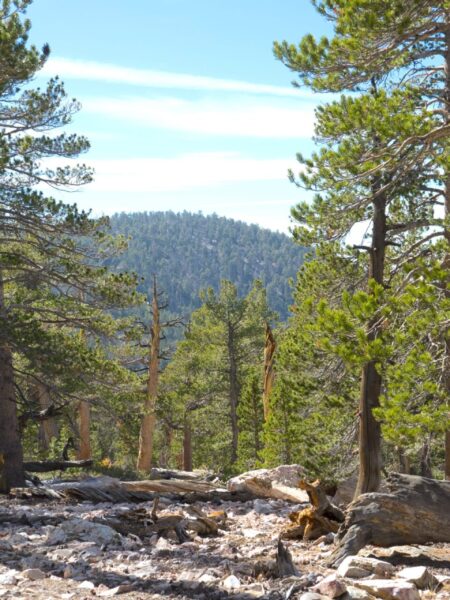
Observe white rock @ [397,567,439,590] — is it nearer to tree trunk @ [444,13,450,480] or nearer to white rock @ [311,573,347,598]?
white rock @ [311,573,347,598]

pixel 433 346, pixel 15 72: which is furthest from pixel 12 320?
pixel 433 346

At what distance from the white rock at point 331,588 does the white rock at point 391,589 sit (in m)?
0.24

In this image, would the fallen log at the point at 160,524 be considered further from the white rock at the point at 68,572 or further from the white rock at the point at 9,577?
the white rock at the point at 9,577

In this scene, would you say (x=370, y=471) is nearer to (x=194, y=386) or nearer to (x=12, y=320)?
(x=12, y=320)

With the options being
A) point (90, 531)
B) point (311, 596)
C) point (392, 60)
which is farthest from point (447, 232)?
point (90, 531)

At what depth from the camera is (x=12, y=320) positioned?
40.8 feet

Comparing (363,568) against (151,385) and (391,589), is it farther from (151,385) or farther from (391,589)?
(151,385)

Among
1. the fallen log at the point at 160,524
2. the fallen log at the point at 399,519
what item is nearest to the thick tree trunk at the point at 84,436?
the fallen log at the point at 160,524

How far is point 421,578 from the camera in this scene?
666 centimetres

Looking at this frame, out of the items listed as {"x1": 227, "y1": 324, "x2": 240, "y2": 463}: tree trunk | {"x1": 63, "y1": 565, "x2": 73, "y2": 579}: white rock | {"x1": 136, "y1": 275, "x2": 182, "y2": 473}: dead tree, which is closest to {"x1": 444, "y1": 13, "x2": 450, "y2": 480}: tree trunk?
{"x1": 63, "y1": 565, "x2": 73, "y2": 579}: white rock

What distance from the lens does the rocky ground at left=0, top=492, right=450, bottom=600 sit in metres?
6.49

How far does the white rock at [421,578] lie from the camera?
6.64 meters

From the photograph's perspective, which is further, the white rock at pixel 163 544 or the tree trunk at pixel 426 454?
the tree trunk at pixel 426 454

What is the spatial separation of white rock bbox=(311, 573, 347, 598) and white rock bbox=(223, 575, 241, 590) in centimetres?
88
